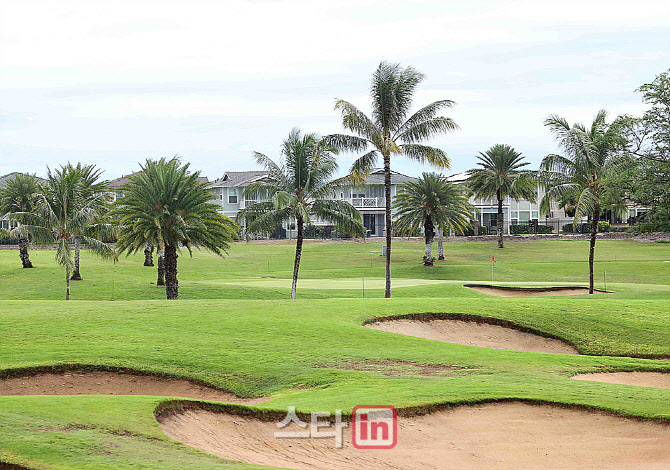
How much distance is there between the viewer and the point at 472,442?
540 inches

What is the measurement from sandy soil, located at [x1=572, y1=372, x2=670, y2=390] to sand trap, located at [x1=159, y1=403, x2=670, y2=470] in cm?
444

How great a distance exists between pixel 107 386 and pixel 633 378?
1445 centimetres

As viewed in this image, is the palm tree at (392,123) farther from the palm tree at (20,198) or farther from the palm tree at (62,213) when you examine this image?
the palm tree at (20,198)

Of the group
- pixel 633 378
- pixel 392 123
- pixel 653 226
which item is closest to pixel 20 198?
pixel 392 123

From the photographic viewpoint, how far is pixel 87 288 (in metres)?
46.8

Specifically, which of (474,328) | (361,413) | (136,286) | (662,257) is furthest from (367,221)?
(361,413)

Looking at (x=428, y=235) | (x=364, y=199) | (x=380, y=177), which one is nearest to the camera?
(x=428, y=235)

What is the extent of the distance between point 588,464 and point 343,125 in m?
29.2

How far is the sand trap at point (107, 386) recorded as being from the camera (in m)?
17.3

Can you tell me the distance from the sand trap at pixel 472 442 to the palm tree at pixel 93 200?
3177 centimetres

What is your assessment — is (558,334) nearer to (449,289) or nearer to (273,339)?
(273,339)

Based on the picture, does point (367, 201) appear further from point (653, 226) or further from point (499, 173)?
point (653, 226)

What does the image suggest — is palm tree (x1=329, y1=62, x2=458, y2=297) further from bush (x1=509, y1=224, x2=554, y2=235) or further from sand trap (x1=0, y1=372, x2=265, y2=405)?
bush (x1=509, y1=224, x2=554, y2=235)

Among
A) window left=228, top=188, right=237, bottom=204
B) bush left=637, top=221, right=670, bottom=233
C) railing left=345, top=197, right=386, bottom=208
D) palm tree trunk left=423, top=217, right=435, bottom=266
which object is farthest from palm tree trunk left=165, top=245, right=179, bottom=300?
window left=228, top=188, right=237, bottom=204
